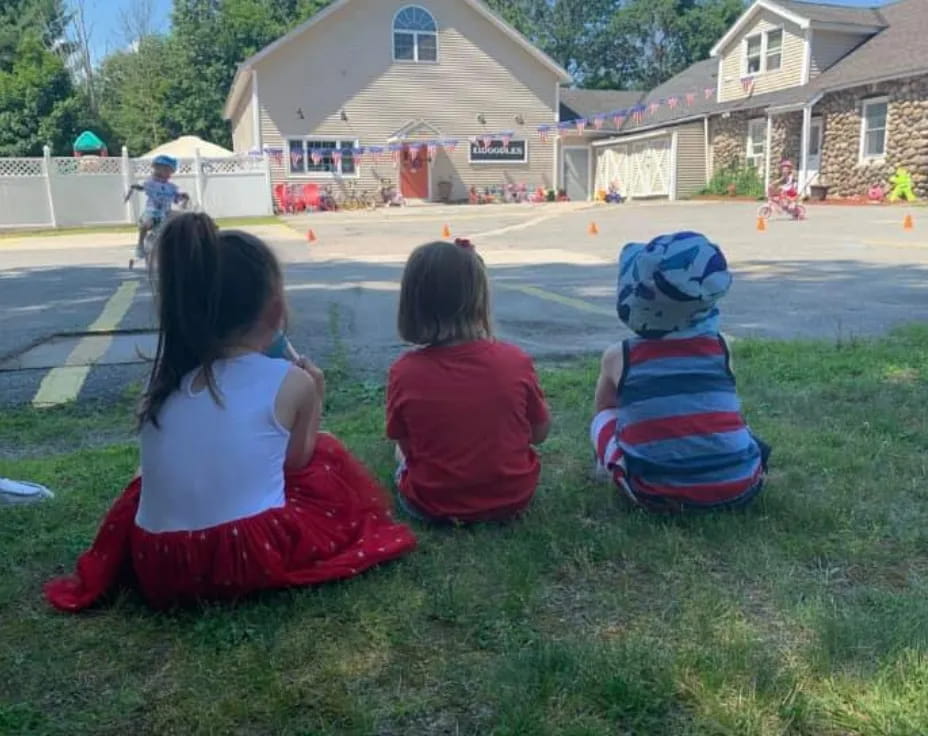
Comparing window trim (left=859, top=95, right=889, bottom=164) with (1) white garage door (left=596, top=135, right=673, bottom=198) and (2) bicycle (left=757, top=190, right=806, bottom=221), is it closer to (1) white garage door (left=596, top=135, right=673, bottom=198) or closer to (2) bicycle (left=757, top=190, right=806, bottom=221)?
(2) bicycle (left=757, top=190, right=806, bottom=221)

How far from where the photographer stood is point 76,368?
18.4ft

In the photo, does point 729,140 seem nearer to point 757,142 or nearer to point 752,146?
point 752,146

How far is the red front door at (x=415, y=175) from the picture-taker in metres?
30.4

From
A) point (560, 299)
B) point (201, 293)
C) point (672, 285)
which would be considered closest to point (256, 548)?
point (201, 293)

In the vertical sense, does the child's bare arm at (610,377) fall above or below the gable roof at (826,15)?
below

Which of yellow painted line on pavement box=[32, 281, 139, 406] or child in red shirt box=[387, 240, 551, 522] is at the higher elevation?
child in red shirt box=[387, 240, 551, 522]

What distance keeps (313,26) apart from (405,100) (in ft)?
12.4

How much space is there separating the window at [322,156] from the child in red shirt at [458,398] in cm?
2743

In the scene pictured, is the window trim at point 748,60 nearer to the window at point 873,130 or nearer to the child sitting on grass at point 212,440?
the window at point 873,130

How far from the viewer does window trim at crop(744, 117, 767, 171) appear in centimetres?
2783

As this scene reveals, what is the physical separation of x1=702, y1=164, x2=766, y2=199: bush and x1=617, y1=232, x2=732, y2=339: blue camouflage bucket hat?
82.6 feet

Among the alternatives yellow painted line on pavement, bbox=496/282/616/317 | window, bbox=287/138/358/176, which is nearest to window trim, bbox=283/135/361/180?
window, bbox=287/138/358/176

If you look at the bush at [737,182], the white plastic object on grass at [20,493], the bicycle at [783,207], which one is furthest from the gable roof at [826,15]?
the white plastic object on grass at [20,493]

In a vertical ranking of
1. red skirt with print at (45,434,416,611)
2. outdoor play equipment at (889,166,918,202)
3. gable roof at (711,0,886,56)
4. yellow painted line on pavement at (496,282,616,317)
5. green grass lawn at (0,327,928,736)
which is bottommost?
yellow painted line on pavement at (496,282,616,317)
